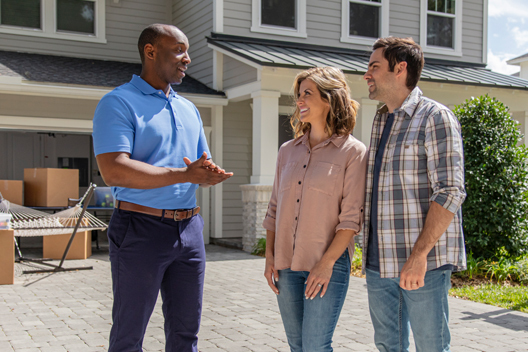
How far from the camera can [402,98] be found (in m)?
2.51

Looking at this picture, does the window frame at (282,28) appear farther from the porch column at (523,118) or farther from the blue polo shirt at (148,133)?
the blue polo shirt at (148,133)

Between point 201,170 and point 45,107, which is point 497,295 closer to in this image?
point 201,170

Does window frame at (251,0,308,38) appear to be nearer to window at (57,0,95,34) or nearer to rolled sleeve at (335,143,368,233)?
window at (57,0,95,34)

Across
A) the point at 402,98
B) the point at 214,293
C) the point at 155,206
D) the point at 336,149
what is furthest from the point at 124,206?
the point at 214,293

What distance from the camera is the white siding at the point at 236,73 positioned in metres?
9.77

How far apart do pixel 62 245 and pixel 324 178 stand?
23.6 feet

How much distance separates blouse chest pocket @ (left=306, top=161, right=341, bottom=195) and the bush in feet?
16.4

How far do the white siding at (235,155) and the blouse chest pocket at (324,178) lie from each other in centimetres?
870

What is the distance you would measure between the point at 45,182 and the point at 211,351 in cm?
622

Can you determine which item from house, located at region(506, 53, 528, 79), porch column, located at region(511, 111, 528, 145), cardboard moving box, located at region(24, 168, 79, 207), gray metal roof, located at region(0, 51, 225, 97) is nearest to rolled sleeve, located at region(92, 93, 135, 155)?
cardboard moving box, located at region(24, 168, 79, 207)

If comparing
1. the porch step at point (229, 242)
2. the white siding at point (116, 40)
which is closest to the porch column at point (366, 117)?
the porch step at point (229, 242)

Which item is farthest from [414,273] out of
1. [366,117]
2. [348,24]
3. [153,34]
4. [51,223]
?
[348,24]

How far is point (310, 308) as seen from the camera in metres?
2.48

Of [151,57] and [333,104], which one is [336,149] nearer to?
[333,104]
